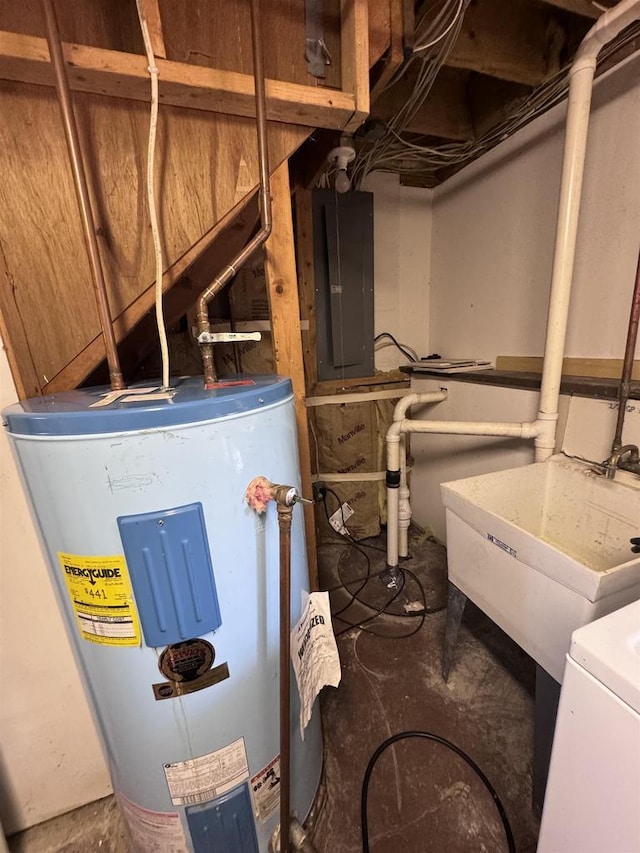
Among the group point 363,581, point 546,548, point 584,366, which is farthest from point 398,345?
point 546,548

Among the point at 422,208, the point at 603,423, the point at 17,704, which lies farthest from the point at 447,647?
the point at 422,208

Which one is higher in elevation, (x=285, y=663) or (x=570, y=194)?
(x=570, y=194)

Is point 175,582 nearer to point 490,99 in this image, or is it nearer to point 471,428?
point 471,428

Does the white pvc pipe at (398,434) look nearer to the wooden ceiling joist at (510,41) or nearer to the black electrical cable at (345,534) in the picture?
the black electrical cable at (345,534)

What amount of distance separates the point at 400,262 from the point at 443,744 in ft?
7.54

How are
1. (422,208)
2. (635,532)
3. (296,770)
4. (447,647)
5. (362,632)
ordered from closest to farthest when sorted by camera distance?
(296,770) → (635,532) → (447,647) → (362,632) → (422,208)

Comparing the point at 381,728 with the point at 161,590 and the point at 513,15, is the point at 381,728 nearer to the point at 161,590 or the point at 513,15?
the point at 161,590

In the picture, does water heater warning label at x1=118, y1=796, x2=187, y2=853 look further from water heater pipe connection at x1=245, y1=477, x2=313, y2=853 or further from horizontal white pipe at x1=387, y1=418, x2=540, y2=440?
horizontal white pipe at x1=387, y1=418, x2=540, y2=440

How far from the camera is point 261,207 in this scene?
82 cm

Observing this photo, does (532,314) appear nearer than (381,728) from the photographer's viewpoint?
No

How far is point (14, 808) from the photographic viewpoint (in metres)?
0.95

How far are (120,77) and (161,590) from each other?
952 millimetres

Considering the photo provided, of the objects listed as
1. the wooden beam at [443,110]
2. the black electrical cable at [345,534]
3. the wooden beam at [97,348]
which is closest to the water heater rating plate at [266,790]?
the wooden beam at [97,348]

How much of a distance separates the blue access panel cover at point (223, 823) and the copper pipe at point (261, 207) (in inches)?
33.4
